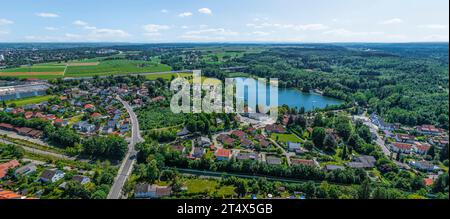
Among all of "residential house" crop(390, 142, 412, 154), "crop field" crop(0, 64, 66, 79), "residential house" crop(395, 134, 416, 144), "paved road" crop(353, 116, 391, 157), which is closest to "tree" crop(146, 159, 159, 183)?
"paved road" crop(353, 116, 391, 157)

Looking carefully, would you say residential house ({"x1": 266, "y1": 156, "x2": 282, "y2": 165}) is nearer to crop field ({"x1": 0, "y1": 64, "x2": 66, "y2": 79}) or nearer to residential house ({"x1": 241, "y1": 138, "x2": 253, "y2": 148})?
residential house ({"x1": 241, "y1": 138, "x2": 253, "y2": 148})

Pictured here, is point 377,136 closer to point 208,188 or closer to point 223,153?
point 223,153

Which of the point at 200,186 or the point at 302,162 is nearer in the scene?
the point at 200,186

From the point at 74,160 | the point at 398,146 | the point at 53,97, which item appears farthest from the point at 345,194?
the point at 53,97

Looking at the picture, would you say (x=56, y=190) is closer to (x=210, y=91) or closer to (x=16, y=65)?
(x=210, y=91)

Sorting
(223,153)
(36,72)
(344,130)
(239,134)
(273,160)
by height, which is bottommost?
(273,160)

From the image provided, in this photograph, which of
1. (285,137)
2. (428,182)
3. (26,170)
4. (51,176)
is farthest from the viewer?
(285,137)

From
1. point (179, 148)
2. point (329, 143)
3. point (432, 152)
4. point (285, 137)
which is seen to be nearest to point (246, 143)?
point (285, 137)

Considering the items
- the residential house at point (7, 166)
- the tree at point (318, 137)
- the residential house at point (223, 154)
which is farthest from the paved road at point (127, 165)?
the tree at point (318, 137)
